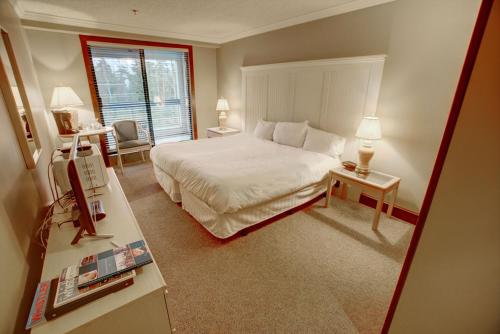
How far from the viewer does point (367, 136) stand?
8.04ft

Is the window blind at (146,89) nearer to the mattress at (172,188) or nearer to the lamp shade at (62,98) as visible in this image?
the lamp shade at (62,98)

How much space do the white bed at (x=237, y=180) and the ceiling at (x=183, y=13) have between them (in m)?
1.78

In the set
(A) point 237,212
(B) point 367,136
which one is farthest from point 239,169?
(B) point 367,136

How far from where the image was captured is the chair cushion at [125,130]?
14.0 feet

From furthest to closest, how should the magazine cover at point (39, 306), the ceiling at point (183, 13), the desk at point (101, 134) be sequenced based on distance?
the desk at point (101, 134) < the ceiling at point (183, 13) < the magazine cover at point (39, 306)

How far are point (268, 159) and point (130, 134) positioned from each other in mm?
3070

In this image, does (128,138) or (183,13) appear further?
(128,138)

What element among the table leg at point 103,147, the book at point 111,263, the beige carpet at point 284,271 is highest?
the book at point 111,263

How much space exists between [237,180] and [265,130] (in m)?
1.92

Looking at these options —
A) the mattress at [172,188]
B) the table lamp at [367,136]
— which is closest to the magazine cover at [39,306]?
the mattress at [172,188]

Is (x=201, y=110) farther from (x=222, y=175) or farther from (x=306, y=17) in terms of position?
(x=222, y=175)

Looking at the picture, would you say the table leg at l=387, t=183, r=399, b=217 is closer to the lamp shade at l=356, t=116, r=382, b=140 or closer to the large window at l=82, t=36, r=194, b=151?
the lamp shade at l=356, t=116, r=382, b=140

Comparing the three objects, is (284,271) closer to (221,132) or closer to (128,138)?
(221,132)

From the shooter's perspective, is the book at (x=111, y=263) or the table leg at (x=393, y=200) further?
the table leg at (x=393, y=200)
